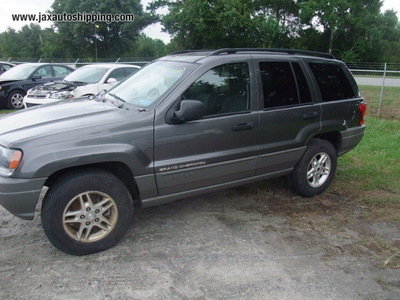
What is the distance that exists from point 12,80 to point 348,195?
10.3 m

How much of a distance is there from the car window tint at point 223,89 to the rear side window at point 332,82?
1121 mm

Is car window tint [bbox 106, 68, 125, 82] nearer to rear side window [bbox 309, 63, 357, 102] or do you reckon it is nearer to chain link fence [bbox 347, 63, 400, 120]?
rear side window [bbox 309, 63, 357, 102]

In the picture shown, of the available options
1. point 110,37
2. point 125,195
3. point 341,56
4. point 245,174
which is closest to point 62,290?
point 125,195

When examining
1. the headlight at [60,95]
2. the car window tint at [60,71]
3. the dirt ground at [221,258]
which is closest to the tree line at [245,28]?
the car window tint at [60,71]

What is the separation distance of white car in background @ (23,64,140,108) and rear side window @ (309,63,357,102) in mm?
5399

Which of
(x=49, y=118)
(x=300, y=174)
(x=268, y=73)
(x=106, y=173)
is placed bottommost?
(x=300, y=174)

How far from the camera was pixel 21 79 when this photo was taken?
435 inches

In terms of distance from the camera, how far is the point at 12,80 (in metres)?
10.9

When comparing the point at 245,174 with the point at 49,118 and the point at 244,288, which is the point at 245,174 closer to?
the point at 244,288

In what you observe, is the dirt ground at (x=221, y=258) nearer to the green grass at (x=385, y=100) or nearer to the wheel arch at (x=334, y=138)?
the wheel arch at (x=334, y=138)

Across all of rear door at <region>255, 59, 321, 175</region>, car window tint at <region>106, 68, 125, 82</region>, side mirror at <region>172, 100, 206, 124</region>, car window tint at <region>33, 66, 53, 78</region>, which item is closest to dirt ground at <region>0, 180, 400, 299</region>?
rear door at <region>255, 59, 321, 175</region>

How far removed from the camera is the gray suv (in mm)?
2943

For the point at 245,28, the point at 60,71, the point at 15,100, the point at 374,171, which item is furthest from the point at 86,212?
the point at 245,28

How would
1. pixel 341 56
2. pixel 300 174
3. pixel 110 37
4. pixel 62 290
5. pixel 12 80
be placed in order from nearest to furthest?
1. pixel 62 290
2. pixel 300 174
3. pixel 12 80
4. pixel 341 56
5. pixel 110 37
